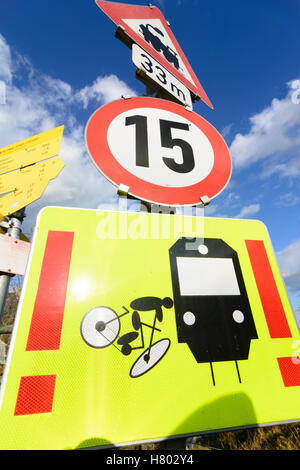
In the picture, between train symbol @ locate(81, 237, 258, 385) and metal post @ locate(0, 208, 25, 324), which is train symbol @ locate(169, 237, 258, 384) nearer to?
train symbol @ locate(81, 237, 258, 385)

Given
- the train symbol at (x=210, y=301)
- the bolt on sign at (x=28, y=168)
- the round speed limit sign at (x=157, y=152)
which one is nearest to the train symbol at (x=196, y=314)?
the train symbol at (x=210, y=301)

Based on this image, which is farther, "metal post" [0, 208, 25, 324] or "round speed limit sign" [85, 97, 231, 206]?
"round speed limit sign" [85, 97, 231, 206]

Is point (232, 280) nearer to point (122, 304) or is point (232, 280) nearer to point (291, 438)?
point (122, 304)

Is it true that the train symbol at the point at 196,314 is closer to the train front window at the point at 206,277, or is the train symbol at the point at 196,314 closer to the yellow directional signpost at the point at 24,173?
the train front window at the point at 206,277

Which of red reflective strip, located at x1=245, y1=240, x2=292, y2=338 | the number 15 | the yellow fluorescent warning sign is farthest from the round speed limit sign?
red reflective strip, located at x1=245, y1=240, x2=292, y2=338

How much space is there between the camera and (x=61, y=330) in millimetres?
538

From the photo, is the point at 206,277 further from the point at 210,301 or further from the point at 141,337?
the point at 141,337

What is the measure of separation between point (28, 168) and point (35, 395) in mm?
904

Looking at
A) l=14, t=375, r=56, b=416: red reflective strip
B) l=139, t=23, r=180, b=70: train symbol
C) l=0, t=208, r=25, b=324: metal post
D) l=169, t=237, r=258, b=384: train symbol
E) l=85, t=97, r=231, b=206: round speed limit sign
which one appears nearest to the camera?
l=14, t=375, r=56, b=416: red reflective strip

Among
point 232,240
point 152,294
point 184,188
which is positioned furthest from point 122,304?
point 184,188

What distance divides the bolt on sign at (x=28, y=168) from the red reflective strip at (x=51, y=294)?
1.18 feet

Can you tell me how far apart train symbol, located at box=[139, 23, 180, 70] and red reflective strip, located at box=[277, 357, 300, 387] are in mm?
1966

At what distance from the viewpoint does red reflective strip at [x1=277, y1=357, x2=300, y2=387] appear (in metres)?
0.61

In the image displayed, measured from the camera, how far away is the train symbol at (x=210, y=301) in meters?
0.60
